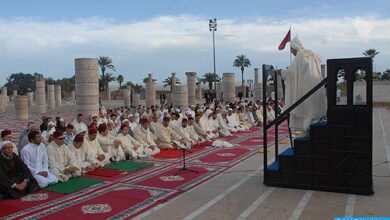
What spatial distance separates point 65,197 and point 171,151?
13.0 ft

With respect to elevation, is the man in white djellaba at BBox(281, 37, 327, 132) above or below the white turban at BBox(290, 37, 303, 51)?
below

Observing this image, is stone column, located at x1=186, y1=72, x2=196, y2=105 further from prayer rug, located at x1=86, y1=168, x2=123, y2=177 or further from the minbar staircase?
the minbar staircase

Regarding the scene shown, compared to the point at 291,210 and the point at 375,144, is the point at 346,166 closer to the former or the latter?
the point at 291,210

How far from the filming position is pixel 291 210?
441 cm

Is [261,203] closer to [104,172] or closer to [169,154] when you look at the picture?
[104,172]

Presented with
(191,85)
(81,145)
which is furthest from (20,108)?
(81,145)

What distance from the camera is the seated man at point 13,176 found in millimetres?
5070

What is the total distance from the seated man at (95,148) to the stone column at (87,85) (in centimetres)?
414

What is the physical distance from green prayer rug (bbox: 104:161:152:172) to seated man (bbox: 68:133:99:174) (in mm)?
379

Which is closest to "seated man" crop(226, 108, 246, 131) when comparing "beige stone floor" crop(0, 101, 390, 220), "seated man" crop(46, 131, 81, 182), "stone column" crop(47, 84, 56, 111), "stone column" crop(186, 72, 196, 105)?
"beige stone floor" crop(0, 101, 390, 220)

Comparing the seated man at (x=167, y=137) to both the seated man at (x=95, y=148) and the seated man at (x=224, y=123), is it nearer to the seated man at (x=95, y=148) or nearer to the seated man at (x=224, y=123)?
the seated man at (x=95, y=148)

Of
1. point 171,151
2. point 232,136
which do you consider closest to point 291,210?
point 171,151

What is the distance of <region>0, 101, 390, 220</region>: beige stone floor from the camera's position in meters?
4.29

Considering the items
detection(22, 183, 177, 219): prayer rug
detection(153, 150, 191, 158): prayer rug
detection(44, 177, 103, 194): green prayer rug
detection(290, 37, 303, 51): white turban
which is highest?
detection(290, 37, 303, 51): white turban
